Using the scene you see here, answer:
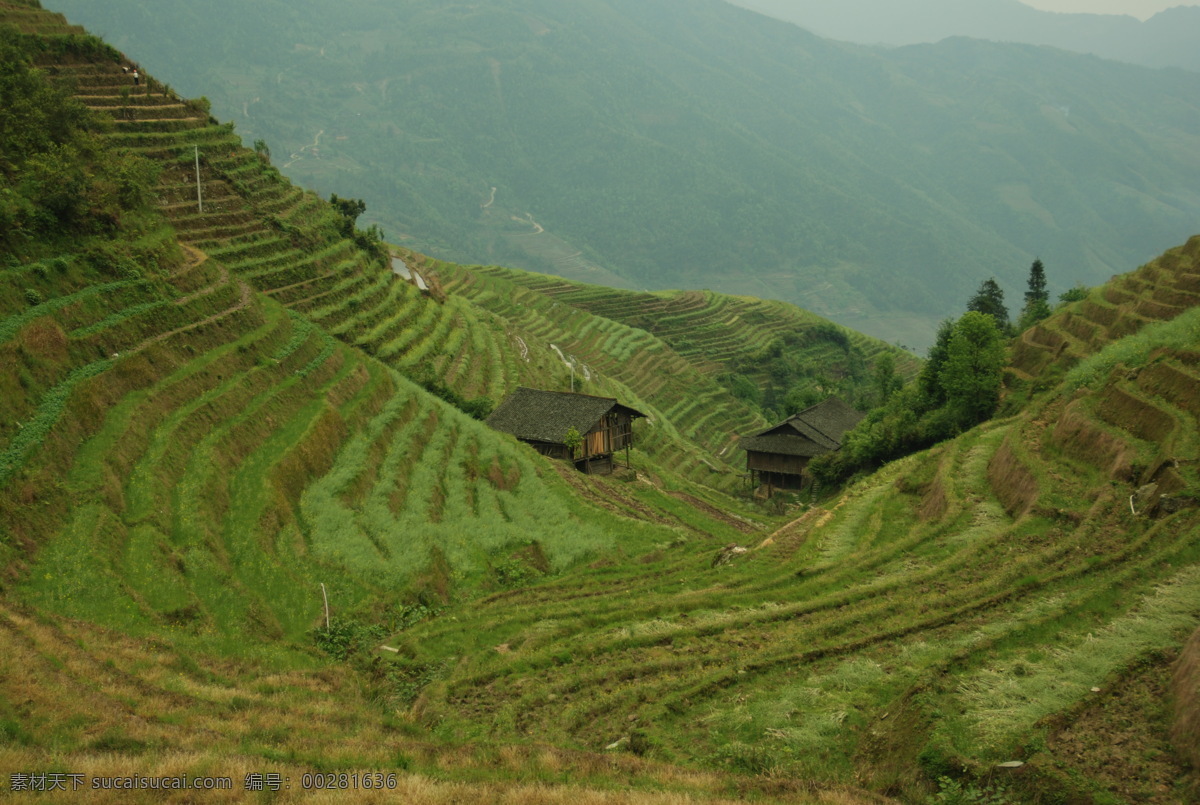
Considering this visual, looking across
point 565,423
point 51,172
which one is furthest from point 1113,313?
point 51,172

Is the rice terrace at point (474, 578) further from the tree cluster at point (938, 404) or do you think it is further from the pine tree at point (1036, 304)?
the pine tree at point (1036, 304)

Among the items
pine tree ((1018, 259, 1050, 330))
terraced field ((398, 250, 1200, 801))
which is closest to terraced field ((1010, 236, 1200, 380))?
pine tree ((1018, 259, 1050, 330))

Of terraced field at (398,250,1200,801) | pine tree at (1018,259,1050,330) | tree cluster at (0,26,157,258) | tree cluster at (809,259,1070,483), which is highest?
pine tree at (1018,259,1050,330)

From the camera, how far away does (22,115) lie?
97.1ft

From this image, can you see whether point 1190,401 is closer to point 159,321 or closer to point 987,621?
point 987,621

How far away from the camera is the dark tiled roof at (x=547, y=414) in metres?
45.1

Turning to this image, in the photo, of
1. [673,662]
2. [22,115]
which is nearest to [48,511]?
[673,662]

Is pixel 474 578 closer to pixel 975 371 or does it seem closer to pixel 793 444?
pixel 975 371

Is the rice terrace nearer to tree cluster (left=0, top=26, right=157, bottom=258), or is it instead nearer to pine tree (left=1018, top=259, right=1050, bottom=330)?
tree cluster (left=0, top=26, right=157, bottom=258)

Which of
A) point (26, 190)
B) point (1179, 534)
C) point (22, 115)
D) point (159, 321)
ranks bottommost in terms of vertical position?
point (1179, 534)

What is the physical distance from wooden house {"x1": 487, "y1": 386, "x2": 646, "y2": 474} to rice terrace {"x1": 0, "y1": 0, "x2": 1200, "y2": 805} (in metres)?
5.32

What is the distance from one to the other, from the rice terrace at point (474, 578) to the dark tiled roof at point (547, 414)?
5.68m

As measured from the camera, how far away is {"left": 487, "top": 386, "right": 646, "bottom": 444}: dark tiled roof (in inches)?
1777

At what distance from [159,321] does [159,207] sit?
17210 millimetres
